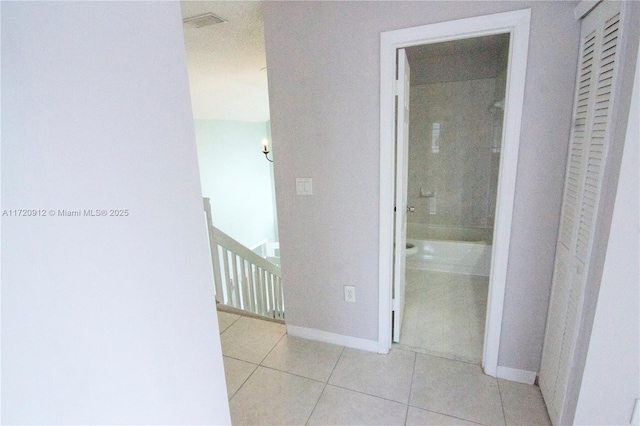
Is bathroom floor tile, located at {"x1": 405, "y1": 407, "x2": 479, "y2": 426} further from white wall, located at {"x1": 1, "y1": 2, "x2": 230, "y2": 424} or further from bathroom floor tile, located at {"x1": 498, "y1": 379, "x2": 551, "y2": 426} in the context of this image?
white wall, located at {"x1": 1, "y1": 2, "x2": 230, "y2": 424}

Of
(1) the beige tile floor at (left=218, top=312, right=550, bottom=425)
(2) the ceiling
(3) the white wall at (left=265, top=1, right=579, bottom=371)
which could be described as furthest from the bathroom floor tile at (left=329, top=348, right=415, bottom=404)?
(2) the ceiling

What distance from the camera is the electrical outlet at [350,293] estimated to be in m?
2.06

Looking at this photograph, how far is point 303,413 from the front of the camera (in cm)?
165

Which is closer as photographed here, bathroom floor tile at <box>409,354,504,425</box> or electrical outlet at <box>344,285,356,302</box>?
bathroom floor tile at <box>409,354,504,425</box>

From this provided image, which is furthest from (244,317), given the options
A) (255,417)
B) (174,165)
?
(174,165)

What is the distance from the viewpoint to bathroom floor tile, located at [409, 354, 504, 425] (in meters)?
1.61

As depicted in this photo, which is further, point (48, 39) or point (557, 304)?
point (557, 304)

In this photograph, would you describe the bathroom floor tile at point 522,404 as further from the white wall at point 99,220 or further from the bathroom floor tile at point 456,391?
the white wall at point 99,220

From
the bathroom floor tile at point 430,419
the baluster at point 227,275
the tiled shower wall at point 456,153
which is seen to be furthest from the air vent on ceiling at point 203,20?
the bathroom floor tile at point 430,419

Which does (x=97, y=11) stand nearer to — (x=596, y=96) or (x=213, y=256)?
(x=596, y=96)

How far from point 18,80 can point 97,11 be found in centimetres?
22

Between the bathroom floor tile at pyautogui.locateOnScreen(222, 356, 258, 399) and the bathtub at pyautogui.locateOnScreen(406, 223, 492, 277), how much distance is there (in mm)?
2166

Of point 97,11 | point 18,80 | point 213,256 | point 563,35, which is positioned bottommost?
point 213,256

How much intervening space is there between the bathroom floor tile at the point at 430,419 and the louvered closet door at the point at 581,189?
0.45 metres
